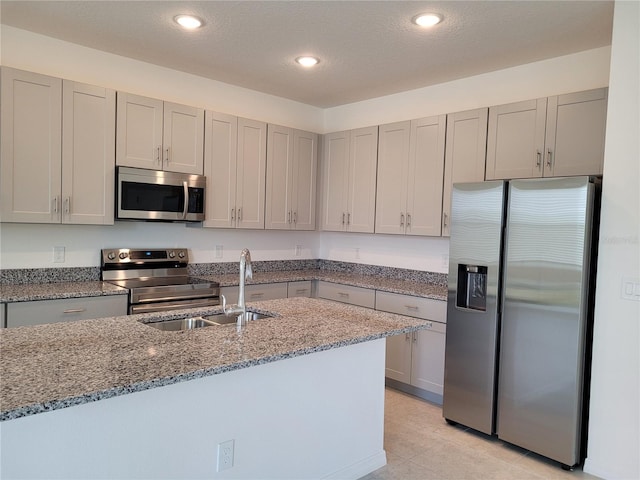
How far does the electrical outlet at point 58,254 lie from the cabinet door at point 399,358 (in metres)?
2.66

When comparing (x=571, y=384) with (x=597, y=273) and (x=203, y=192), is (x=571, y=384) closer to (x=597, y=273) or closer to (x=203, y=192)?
(x=597, y=273)

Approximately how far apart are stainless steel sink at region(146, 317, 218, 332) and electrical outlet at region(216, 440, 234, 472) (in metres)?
0.69

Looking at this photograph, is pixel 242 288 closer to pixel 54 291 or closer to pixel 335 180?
pixel 54 291

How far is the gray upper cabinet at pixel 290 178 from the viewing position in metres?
4.41

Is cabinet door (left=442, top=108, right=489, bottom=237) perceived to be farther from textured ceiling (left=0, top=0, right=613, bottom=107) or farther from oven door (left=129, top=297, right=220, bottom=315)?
oven door (left=129, top=297, right=220, bottom=315)

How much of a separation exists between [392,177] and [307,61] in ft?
4.14

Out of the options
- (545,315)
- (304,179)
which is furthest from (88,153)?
(545,315)

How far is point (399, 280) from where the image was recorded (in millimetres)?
4414

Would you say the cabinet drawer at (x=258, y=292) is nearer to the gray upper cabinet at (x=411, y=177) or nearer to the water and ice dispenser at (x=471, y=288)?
the gray upper cabinet at (x=411, y=177)

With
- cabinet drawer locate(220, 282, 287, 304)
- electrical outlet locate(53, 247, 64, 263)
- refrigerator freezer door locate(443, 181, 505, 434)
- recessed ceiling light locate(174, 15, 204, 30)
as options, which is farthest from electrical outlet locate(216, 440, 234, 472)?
recessed ceiling light locate(174, 15, 204, 30)

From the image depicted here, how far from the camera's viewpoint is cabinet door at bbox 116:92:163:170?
3420 millimetres

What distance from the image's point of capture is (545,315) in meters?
2.71

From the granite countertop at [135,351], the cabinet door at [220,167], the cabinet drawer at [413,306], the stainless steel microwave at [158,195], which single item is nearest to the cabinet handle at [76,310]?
the stainless steel microwave at [158,195]

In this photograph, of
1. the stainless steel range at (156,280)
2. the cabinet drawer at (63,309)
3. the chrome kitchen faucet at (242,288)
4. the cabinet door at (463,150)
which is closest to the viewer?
the chrome kitchen faucet at (242,288)
